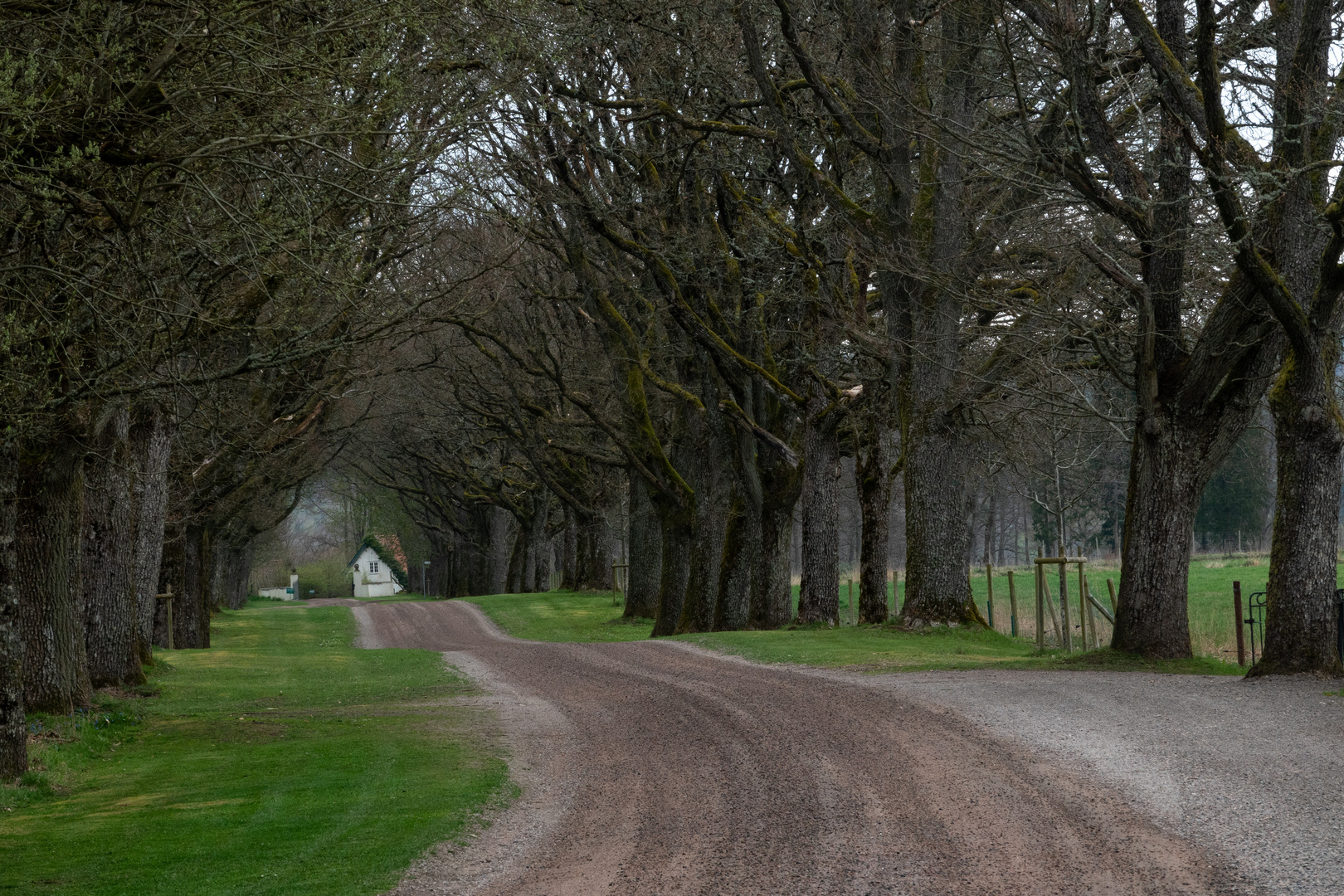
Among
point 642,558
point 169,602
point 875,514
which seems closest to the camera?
point 875,514

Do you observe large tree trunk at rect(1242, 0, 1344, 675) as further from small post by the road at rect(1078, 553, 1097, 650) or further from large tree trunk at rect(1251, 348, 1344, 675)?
small post by the road at rect(1078, 553, 1097, 650)

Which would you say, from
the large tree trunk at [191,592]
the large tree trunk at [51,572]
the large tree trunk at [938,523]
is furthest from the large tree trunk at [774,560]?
the large tree trunk at [191,592]

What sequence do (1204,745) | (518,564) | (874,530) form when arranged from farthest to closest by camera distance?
(518,564), (874,530), (1204,745)

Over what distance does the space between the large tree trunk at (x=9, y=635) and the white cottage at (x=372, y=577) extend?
4101 inches

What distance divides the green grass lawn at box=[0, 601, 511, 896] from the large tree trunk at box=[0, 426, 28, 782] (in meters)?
0.33

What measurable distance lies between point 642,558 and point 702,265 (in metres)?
11.4

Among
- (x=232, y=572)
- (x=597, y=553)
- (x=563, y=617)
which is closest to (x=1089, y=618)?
(x=563, y=617)

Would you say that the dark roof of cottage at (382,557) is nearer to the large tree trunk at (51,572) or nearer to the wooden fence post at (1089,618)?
the wooden fence post at (1089,618)

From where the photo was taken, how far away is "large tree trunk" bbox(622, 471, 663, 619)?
31.6 metres

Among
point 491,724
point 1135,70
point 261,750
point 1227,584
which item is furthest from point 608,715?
point 1227,584

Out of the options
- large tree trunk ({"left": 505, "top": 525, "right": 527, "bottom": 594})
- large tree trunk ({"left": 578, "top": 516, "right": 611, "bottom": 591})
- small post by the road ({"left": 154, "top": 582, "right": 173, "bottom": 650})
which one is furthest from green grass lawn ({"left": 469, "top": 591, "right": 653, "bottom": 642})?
small post by the road ({"left": 154, "top": 582, "right": 173, "bottom": 650})

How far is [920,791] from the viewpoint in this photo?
827 cm

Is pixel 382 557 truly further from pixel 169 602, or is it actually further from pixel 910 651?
pixel 910 651

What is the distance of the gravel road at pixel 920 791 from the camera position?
6523 mm
